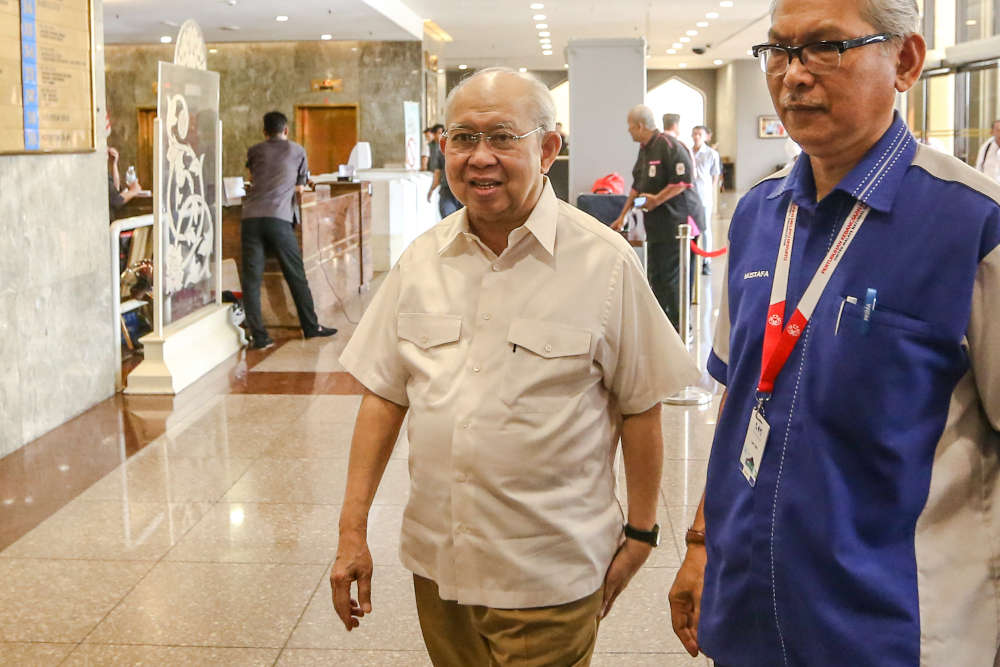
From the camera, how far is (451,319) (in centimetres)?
184

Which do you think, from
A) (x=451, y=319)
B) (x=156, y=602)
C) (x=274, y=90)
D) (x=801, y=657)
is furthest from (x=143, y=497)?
(x=274, y=90)

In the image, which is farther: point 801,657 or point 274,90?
point 274,90

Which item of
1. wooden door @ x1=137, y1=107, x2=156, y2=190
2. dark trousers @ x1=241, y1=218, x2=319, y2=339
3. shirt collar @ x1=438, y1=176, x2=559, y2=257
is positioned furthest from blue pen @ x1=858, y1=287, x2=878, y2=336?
wooden door @ x1=137, y1=107, x2=156, y2=190

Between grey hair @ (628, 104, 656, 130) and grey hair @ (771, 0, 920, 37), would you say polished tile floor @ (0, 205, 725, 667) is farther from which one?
grey hair @ (628, 104, 656, 130)

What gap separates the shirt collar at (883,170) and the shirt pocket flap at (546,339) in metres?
0.51

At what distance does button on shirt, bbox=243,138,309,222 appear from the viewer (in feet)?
25.9

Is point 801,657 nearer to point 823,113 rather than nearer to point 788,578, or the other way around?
point 788,578

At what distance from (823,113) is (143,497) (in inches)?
148


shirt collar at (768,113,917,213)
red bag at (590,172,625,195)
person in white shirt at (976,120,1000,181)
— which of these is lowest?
shirt collar at (768,113,917,213)

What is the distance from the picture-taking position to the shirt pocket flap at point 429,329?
6.04 ft

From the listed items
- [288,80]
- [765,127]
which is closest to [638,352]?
[288,80]

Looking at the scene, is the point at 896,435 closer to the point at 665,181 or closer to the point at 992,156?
the point at 665,181

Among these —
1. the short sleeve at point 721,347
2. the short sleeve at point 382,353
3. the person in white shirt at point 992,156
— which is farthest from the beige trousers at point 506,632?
the person in white shirt at point 992,156

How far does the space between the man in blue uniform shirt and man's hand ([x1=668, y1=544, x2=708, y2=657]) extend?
248mm
